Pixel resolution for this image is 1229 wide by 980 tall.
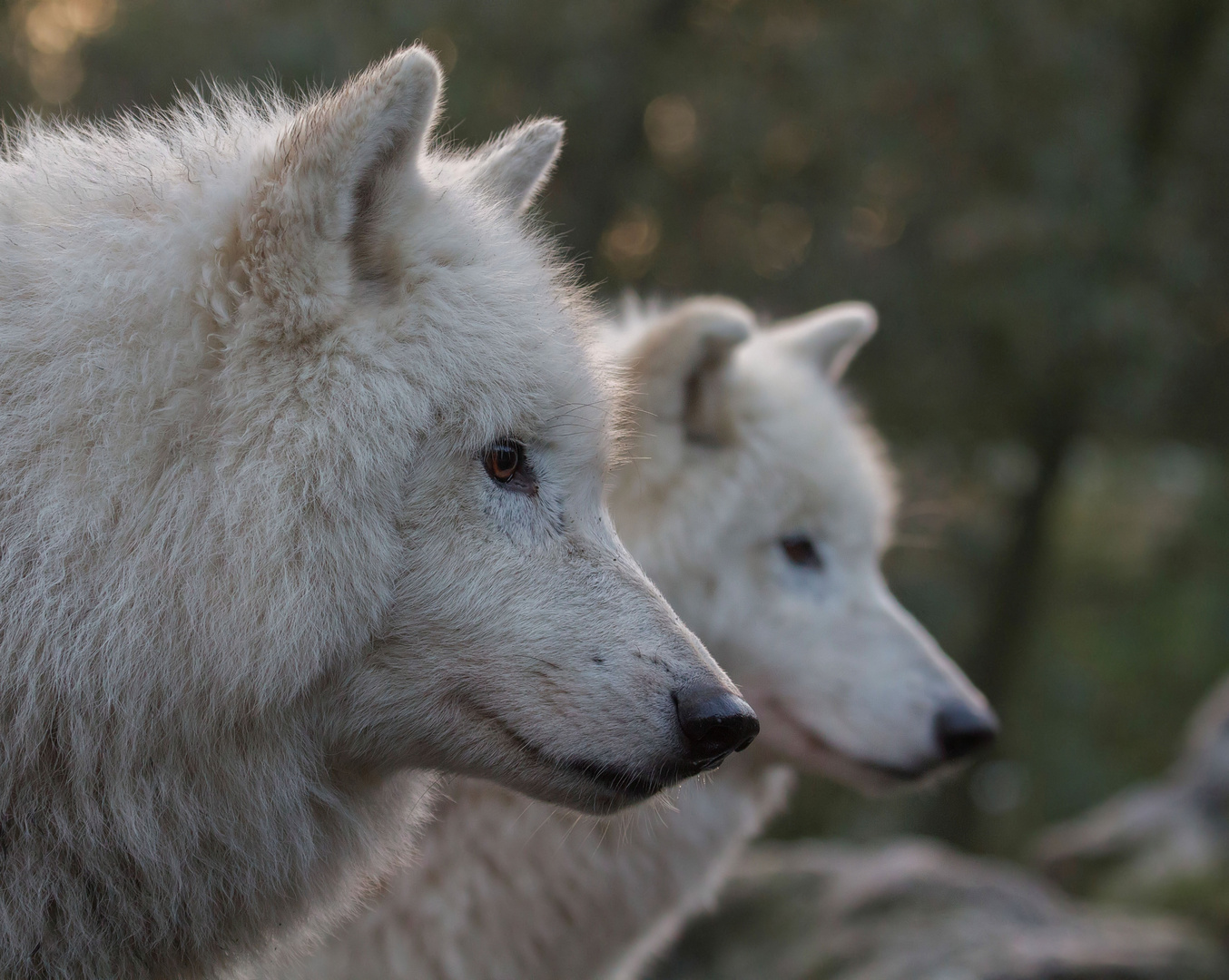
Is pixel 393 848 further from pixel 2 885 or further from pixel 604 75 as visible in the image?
pixel 604 75

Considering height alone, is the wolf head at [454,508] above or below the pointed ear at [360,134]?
below

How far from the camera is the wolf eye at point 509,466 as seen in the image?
6.85 feet

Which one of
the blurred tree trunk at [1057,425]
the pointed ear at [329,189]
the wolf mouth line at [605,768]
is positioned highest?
the pointed ear at [329,189]

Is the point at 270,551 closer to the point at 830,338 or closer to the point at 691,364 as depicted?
the point at 691,364

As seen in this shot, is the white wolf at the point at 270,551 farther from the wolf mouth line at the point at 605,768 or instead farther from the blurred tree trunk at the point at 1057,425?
the blurred tree trunk at the point at 1057,425

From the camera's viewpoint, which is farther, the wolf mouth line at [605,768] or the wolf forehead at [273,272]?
the wolf mouth line at [605,768]

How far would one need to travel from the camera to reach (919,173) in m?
9.74

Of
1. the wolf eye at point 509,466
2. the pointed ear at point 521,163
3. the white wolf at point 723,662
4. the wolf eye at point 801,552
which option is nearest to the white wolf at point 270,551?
the wolf eye at point 509,466

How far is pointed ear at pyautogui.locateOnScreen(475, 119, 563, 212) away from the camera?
2.50m

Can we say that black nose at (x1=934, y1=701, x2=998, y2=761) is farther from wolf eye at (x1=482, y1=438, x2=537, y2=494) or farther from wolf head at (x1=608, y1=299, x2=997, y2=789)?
wolf eye at (x1=482, y1=438, x2=537, y2=494)

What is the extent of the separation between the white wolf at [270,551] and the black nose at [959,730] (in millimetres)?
1801

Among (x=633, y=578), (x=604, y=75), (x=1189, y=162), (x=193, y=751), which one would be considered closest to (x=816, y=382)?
(x=633, y=578)

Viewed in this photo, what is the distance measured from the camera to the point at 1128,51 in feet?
34.5

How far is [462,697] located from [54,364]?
944 millimetres
